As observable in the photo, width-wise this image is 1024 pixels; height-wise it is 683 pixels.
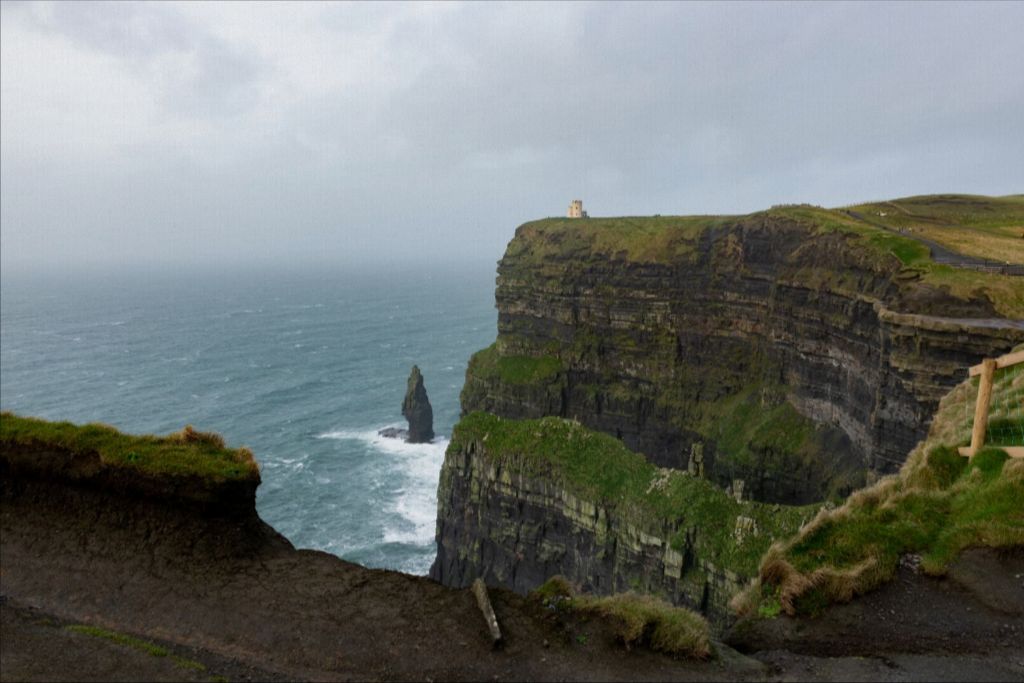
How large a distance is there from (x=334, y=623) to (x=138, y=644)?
135 inches

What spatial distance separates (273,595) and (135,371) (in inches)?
5077

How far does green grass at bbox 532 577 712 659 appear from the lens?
10961 mm

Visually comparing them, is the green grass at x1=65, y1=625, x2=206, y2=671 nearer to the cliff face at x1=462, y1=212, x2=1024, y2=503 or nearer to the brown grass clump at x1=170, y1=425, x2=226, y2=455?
the brown grass clump at x1=170, y1=425, x2=226, y2=455

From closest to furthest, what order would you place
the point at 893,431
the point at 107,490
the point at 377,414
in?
the point at 107,490, the point at 893,431, the point at 377,414

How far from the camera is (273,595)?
12.8m

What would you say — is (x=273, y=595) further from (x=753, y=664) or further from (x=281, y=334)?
(x=281, y=334)

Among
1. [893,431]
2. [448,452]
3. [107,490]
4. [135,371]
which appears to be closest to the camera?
[107,490]

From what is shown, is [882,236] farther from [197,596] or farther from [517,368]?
[197,596]

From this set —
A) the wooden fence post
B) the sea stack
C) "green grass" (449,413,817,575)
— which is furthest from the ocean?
the wooden fence post

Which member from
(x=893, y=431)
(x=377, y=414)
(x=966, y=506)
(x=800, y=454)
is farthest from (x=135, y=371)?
(x=966, y=506)

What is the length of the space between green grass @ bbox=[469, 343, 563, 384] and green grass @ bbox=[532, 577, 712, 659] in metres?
65.3

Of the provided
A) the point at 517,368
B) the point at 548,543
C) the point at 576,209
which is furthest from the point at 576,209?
the point at 548,543

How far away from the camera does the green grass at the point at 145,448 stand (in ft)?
49.2

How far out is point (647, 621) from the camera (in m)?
11.4
